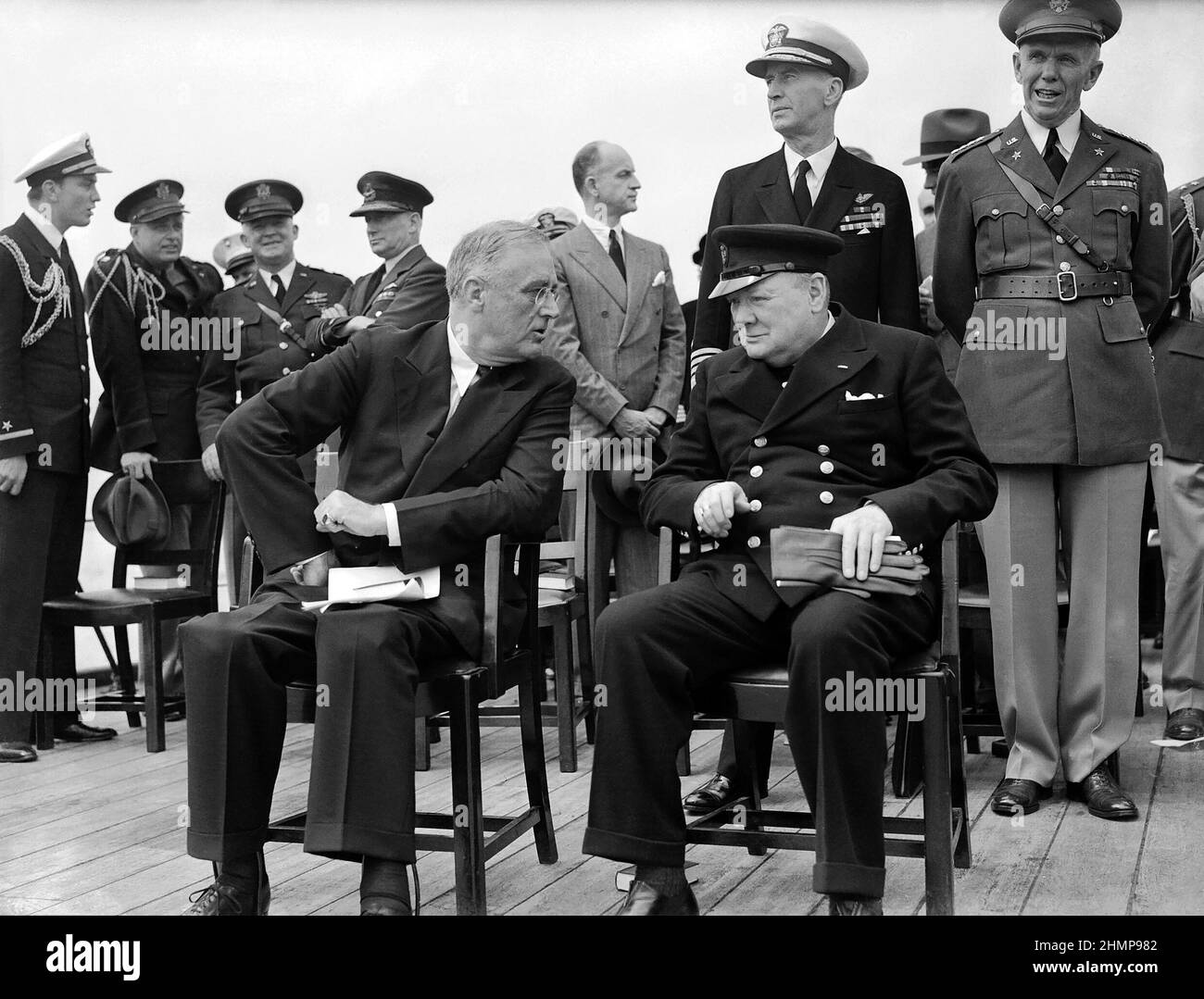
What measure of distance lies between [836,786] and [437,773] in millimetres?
1908

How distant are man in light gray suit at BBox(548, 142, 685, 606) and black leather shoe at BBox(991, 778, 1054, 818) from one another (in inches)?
56.9

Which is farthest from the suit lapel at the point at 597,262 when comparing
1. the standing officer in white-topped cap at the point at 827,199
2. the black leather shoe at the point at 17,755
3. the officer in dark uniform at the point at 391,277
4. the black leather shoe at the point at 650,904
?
the black leather shoe at the point at 650,904

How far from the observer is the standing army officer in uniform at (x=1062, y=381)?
137 inches

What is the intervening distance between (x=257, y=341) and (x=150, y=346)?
15.3 inches

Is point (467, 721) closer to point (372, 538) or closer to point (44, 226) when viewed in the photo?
point (372, 538)

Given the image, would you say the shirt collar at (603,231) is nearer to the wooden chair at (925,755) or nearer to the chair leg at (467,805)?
the wooden chair at (925,755)

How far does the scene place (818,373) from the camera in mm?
Result: 2852

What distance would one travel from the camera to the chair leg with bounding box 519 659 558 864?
3119 millimetres

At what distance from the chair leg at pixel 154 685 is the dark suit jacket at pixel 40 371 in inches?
23.8

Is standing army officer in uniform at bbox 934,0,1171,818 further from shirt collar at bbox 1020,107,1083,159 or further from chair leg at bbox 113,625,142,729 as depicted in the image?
chair leg at bbox 113,625,142,729

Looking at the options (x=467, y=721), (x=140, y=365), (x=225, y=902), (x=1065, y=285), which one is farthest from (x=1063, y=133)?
(x=140, y=365)

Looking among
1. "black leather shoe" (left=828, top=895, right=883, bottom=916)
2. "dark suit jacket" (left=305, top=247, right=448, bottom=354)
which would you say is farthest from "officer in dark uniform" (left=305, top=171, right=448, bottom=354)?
"black leather shoe" (left=828, top=895, right=883, bottom=916)

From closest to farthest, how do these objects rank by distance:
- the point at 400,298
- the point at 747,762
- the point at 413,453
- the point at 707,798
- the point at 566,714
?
the point at 413,453 < the point at 747,762 < the point at 707,798 < the point at 566,714 < the point at 400,298

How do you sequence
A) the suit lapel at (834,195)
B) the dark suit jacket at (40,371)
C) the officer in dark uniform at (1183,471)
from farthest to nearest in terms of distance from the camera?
the dark suit jacket at (40,371)
the officer in dark uniform at (1183,471)
the suit lapel at (834,195)
